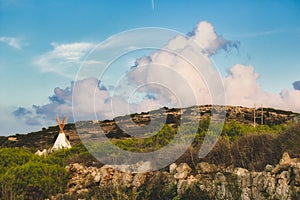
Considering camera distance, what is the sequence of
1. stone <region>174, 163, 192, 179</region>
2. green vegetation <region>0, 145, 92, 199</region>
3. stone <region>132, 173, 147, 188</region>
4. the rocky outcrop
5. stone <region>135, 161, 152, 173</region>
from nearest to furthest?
the rocky outcrop → stone <region>174, 163, 192, 179</region> → stone <region>132, 173, 147, 188</region> → stone <region>135, 161, 152, 173</region> → green vegetation <region>0, 145, 92, 199</region>

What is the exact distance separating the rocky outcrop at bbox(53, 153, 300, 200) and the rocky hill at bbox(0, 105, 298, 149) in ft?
7.91

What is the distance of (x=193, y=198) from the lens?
10.4 m

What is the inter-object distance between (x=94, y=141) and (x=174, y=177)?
1015 centimetres

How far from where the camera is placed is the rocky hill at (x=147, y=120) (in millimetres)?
19688

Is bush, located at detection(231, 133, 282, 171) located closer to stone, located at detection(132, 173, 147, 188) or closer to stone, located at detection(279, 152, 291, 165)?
stone, located at detection(279, 152, 291, 165)

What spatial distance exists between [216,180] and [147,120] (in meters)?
11.6

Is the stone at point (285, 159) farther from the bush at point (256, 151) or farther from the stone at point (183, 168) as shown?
the stone at point (183, 168)

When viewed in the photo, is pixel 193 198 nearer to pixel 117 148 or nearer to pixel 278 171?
pixel 278 171

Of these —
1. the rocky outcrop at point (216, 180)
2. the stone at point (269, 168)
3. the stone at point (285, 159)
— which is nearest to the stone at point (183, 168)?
the rocky outcrop at point (216, 180)

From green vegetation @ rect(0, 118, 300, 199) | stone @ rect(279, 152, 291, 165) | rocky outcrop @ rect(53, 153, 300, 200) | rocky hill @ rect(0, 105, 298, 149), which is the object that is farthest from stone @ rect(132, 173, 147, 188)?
stone @ rect(279, 152, 291, 165)

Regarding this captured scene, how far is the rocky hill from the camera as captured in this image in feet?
64.6

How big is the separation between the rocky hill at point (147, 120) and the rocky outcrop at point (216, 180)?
2.41 metres

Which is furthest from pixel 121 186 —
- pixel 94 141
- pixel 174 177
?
pixel 94 141

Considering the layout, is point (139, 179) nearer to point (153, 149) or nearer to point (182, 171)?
point (182, 171)
